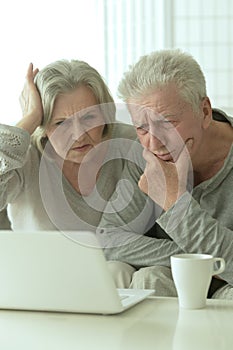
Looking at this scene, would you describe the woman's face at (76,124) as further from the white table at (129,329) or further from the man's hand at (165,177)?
the white table at (129,329)

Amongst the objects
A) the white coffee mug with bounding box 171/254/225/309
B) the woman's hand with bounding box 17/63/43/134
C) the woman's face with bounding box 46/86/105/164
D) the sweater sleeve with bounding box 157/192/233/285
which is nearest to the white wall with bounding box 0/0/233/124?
the woman's hand with bounding box 17/63/43/134

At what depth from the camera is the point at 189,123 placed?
1.84 metres

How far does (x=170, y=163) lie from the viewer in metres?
1.86

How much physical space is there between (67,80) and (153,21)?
211 centimetres

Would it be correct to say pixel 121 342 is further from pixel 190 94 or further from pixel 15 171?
pixel 15 171

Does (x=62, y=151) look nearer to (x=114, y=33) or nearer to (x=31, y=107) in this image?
(x=31, y=107)

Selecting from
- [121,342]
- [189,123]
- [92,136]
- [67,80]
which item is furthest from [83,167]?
[121,342]

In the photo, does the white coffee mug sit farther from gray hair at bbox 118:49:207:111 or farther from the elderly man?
gray hair at bbox 118:49:207:111

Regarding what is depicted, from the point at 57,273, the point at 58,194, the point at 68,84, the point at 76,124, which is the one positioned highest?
the point at 68,84

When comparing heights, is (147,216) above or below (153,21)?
below

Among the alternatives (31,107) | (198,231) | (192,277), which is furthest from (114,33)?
(192,277)

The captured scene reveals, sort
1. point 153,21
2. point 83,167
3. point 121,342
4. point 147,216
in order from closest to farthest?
point 121,342 < point 147,216 < point 83,167 < point 153,21

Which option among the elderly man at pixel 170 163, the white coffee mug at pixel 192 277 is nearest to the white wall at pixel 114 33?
the elderly man at pixel 170 163

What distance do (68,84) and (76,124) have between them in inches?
4.5
